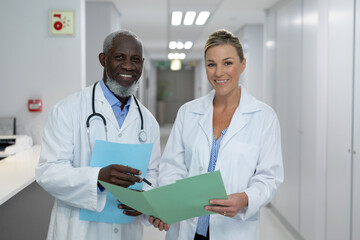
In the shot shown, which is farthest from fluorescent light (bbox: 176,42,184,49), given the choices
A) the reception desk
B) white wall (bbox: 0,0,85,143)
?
the reception desk

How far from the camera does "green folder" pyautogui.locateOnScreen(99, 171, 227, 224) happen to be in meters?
1.35

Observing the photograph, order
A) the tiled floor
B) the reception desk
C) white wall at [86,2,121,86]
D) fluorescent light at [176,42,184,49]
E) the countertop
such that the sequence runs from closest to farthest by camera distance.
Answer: the countertop, the reception desk, the tiled floor, white wall at [86,2,121,86], fluorescent light at [176,42,184,49]

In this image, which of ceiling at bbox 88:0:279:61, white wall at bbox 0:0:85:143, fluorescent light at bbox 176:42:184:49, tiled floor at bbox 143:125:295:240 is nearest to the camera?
white wall at bbox 0:0:85:143

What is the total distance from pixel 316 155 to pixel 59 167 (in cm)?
265

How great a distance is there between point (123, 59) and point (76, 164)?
0.55 m

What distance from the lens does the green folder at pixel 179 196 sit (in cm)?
135

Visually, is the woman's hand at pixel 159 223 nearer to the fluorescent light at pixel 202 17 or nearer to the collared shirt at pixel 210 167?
the collared shirt at pixel 210 167

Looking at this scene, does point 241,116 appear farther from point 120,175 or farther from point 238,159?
point 120,175

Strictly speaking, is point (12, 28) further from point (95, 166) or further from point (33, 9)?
point (95, 166)

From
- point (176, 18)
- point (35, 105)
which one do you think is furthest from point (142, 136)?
point (176, 18)

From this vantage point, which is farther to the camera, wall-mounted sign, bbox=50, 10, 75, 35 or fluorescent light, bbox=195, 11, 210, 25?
fluorescent light, bbox=195, 11, 210, 25

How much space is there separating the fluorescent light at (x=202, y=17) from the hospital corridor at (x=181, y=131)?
5cm

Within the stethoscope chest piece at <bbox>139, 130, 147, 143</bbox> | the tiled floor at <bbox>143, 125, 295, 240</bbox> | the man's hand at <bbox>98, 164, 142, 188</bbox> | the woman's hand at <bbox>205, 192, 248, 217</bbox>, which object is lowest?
the tiled floor at <bbox>143, 125, 295, 240</bbox>

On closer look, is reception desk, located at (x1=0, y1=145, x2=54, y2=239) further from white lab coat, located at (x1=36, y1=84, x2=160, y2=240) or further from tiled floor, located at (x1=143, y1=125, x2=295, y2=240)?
tiled floor, located at (x1=143, y1=125, x2=295, y2=240)
